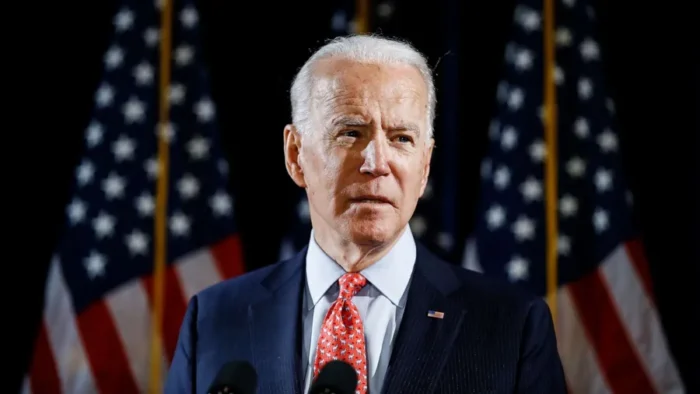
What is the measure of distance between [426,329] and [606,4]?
2.48 meters

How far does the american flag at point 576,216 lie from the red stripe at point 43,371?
1.83 meters

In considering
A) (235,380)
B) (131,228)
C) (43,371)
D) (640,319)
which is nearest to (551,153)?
(640,319)

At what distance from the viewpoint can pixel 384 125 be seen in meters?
1.46

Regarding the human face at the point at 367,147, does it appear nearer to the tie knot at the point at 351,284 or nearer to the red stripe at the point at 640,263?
the tie knot at the point at 351,284


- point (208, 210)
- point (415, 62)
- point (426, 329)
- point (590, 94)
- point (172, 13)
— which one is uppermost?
point (172, 13)

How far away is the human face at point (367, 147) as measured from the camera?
1458 millimetres

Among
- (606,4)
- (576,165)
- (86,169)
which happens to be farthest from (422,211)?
(86,169)

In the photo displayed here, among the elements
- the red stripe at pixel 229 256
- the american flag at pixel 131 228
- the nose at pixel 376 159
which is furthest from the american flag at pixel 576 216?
the nose at pixel 376 159

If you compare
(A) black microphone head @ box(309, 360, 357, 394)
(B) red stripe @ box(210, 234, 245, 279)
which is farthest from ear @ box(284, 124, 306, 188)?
(B) red stripe @ box(210, 234, 245, 279)

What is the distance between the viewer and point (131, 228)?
10.9 feet

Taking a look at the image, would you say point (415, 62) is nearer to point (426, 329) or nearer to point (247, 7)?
point (426, 329)

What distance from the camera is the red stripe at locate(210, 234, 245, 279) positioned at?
3328mm

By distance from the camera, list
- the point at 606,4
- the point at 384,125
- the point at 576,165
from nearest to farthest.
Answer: the point at 384,125 → the point at 576,165 → the point at 606,4

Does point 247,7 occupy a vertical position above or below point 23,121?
above
